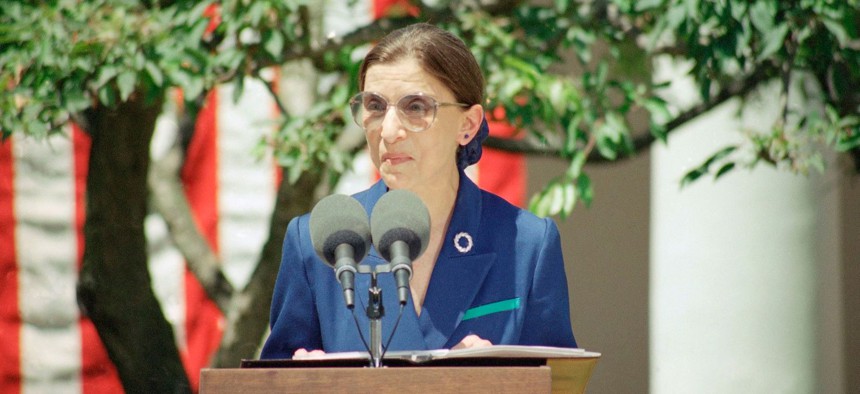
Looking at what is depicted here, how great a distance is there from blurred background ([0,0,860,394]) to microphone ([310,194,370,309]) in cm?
198

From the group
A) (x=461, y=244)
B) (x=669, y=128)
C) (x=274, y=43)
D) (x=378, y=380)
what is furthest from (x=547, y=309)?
(x=669, y=128)

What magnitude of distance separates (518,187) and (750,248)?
164cm

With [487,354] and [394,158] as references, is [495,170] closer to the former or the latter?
[394,158]

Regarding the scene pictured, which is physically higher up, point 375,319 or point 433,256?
point 433,256

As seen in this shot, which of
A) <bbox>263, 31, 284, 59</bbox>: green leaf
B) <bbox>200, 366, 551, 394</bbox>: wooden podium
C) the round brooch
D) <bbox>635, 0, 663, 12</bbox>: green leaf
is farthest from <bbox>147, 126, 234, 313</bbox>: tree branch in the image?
<bbox>200, 366, 551, 394</bbox>: wooden podium

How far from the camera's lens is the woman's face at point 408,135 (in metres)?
2.73

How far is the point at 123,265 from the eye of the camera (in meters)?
5.20

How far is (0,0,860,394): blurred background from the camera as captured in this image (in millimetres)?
4395

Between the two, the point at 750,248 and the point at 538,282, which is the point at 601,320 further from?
the point at 538,282

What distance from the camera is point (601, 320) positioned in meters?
8.06

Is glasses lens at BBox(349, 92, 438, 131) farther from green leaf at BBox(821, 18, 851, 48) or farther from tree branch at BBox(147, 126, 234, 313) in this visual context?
tree branch at BBox(147, 126, 234, 313)

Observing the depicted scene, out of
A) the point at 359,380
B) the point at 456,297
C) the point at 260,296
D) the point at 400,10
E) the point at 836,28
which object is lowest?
the point at 359,380

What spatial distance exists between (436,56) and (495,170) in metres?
4.50

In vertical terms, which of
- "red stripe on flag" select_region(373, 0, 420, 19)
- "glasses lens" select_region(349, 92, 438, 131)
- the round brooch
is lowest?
the round brooch
